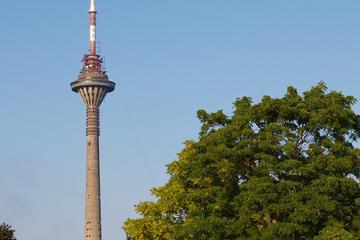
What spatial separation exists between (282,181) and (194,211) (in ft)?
23.3

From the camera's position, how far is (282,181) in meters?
46.4

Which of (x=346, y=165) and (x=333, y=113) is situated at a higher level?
(x=333, y=113)

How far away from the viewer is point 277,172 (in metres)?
47.2

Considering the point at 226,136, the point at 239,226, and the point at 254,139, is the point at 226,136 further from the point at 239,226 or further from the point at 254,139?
the point at 239,226

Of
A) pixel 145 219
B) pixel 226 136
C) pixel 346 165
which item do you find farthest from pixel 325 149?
pixel 145 219

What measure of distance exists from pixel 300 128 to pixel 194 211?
8032 millimetres

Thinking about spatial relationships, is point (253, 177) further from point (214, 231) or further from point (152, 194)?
point (152, 194)

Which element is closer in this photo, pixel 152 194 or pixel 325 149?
pixel 325 149

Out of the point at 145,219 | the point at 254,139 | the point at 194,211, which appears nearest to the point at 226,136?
the point at 254,139

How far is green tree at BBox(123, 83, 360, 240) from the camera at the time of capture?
46188 mm

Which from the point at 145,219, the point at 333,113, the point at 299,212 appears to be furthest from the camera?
the point at 145,219

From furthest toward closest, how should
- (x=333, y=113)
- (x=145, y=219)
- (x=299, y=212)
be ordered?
(x=145, y=219), (x=333, y=113), (x=299, y=212)

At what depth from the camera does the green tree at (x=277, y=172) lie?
46.2m

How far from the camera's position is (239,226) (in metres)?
46.8
